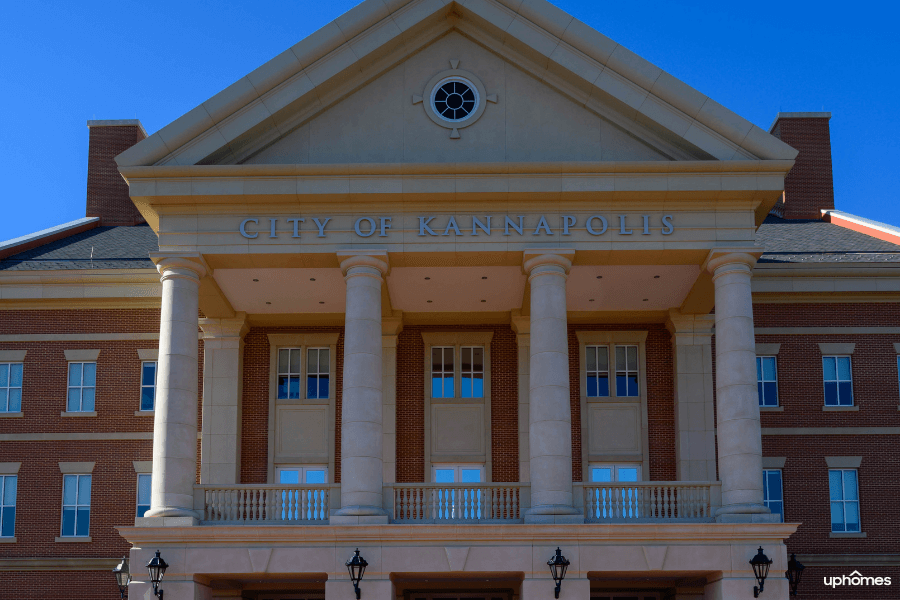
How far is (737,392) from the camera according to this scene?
28734mm

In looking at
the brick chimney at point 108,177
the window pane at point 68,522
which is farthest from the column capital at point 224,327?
the brick chimney at point 108,177

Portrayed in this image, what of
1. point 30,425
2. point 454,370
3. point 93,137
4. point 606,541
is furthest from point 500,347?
point 93,137

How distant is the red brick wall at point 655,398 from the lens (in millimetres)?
35625

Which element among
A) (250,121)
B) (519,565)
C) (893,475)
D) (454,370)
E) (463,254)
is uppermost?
(250,121)

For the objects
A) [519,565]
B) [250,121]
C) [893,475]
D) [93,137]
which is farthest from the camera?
[93,137]

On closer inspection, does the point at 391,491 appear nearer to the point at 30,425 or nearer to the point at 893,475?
the point at 30,425

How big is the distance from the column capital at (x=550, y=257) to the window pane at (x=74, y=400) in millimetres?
15926

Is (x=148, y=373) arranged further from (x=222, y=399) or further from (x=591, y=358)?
(x=591, y=358)

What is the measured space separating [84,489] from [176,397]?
894 cm

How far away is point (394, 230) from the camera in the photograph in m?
30.1

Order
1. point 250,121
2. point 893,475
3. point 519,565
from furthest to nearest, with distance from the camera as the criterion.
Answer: point 893,475
point 250,121
point 519,565

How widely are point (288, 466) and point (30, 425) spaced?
828 cm

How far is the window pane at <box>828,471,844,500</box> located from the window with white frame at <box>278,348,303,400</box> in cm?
1698

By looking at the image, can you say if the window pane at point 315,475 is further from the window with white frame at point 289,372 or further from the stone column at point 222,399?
the window with white frame at point 289,372
